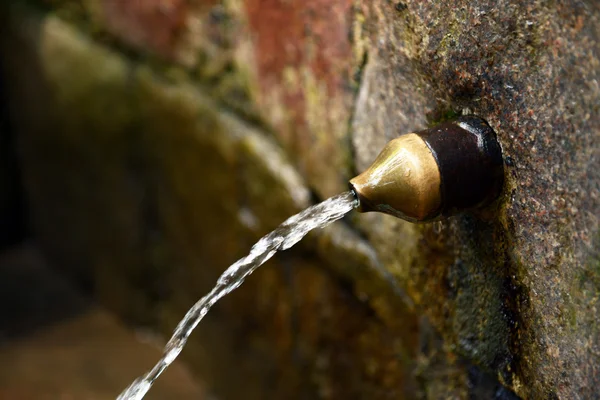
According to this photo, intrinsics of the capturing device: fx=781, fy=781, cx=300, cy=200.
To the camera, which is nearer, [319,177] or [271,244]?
[271,244]

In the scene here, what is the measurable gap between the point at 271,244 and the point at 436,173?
12.7 inches

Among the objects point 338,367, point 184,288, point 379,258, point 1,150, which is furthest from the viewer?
point 1,150

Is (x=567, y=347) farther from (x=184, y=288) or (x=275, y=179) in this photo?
(x=184, y=288)

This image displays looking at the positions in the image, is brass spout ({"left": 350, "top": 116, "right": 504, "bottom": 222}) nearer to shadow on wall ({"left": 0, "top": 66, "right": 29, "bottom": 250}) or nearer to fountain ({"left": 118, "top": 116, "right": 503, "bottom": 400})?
fountain ({"left": 118, "top": 116, "right": 503, "bottom": 400})

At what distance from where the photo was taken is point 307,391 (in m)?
1.76

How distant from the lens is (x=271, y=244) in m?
1.12

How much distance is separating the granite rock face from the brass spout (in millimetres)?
28

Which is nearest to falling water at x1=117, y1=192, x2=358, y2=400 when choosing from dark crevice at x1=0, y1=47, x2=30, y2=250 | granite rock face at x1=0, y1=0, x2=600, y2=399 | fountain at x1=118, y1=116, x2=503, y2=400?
fountain at x1=118, y1=116, x2=503, y2=400

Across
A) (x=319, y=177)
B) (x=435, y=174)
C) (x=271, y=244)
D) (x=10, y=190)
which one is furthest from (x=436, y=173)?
(x=10, y=190)

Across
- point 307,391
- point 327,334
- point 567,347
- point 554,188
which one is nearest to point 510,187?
point 554,188

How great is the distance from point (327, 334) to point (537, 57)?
36.3 inches

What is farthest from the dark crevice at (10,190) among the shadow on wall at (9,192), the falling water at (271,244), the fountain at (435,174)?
the fountain at (435,174)

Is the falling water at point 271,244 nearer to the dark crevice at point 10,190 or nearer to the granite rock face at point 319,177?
the granite rock face at point 319,177

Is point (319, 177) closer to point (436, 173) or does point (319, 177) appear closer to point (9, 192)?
point (436, 173)
